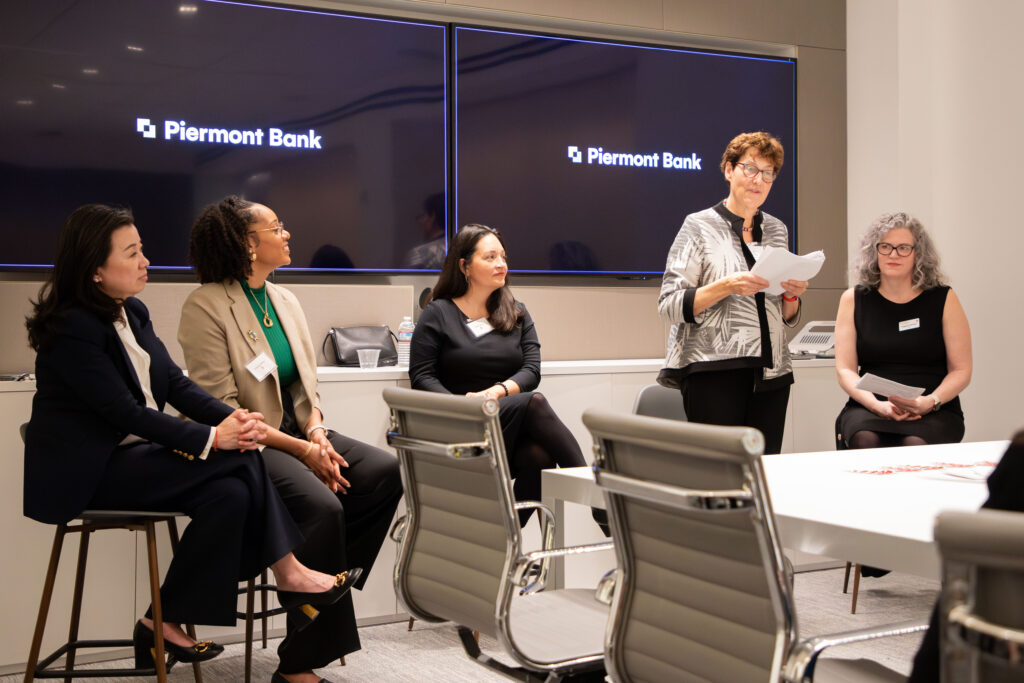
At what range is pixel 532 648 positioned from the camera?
2.04 metres

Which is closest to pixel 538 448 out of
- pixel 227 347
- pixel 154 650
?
pixel 227 347

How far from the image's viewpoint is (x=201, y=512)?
2.88 metres

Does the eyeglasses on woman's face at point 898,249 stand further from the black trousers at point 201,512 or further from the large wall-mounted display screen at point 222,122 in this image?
the black trousers at point 201,512

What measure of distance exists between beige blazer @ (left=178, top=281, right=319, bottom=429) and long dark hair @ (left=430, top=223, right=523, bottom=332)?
0.88 m

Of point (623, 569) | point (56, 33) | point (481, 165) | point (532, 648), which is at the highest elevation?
point (56, 33)

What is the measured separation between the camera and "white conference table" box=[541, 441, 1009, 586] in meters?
1.66

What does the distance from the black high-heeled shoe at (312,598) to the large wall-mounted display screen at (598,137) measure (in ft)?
7.13

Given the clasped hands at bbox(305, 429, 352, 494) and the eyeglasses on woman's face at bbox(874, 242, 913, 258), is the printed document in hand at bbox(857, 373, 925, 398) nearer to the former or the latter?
the eyeglasses on woman's face at bbox(874, 242, 913, 258)

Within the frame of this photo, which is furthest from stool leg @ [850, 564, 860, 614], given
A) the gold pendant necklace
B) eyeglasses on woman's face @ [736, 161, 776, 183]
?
the gold pendant necklace

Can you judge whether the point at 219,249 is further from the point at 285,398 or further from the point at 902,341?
the point at 902,341

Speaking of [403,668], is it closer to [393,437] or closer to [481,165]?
[393,437]

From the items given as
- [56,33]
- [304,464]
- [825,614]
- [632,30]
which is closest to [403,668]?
[304,464]

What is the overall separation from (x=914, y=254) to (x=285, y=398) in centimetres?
261

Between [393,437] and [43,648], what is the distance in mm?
2099
